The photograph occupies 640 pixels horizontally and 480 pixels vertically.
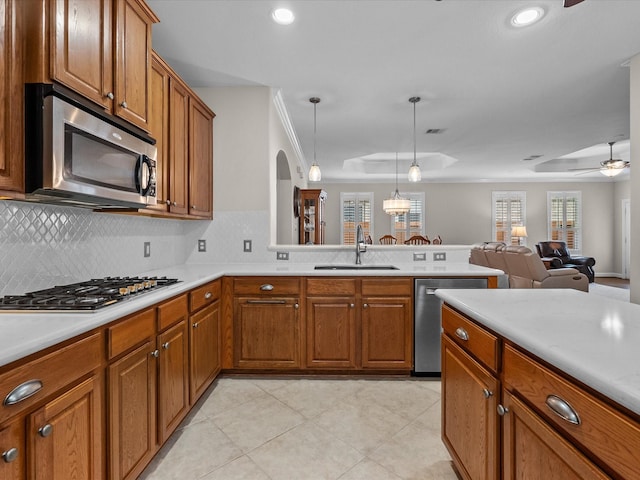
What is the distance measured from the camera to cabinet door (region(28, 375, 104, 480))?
0.98 meters

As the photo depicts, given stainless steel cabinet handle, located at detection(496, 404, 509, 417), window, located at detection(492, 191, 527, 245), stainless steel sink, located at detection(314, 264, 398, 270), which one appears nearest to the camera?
stainless steel cabinet handle, located at detection(496, 404, 509, 417)

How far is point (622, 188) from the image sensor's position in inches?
357

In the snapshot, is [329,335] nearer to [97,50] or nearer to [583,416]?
[583,416]

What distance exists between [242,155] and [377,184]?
661 cm

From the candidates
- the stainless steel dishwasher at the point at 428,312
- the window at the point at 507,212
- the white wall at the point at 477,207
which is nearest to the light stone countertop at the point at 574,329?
the stainless steel dishwasher at the point at 428,312

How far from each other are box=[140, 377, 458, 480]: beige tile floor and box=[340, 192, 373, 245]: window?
22.7 ft

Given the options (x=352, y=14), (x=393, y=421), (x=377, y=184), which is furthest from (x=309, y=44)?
(x=377, y=184)

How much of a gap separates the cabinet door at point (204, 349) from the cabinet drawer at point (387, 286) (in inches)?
45.9

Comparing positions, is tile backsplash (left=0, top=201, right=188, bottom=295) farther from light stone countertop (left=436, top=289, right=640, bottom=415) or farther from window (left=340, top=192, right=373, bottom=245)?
window (left=340, top=192, right=373, bottom=245)

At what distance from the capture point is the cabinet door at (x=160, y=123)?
2.23 metres

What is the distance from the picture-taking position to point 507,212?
9461 millimetres

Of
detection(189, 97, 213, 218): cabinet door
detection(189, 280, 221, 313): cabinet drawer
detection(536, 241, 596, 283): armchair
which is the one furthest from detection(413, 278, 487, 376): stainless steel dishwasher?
detection(536, 241, 596, 283): armchair

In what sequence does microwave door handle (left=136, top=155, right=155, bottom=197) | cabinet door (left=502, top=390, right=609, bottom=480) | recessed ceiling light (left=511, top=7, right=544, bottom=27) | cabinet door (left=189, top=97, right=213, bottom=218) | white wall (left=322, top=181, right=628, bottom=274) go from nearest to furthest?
cabinet door (left=502, top=390, right=609, bottom=480) < microwave door handle (left=136, top=155, right=155, bottom=197) < recessed ceiling light (left=511, top=7, right=544, bottom=27) < cabinet door (left=189, top=97, right=213, bottom=218) < white wall (left=322, top=181, right=628, bottom=274)

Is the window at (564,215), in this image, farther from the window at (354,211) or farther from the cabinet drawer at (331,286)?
the cabinet drawer at (331,286)
